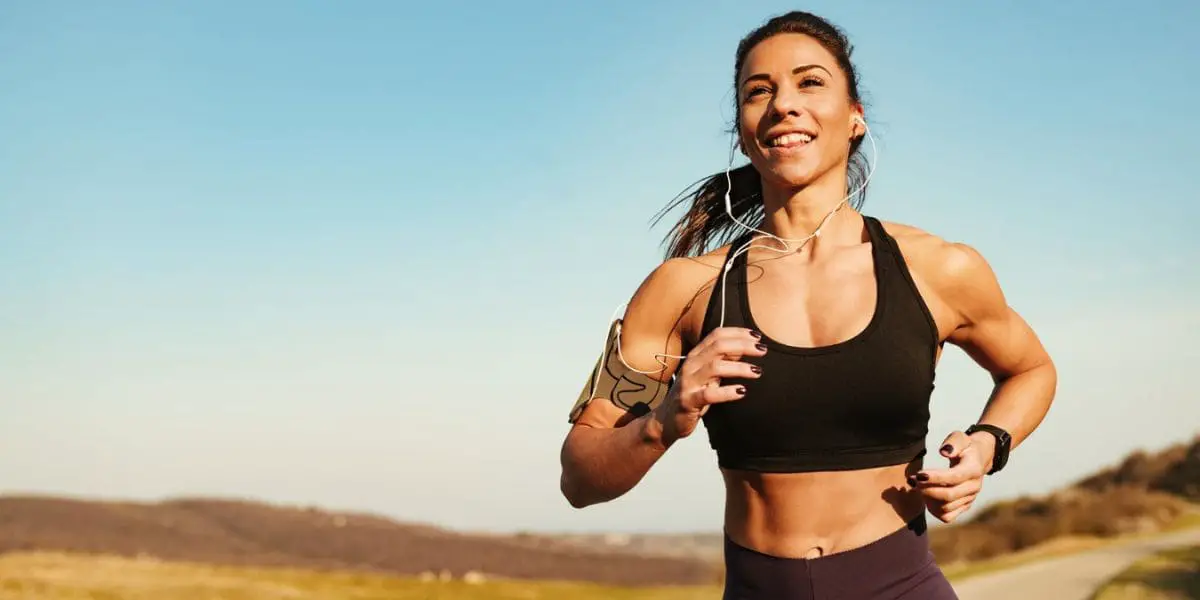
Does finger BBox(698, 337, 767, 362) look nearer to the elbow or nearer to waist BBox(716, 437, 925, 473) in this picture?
waist BBox(716, 437, 925, 473)

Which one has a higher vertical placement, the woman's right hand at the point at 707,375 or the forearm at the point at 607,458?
the woman's right hand at the point at 707,375

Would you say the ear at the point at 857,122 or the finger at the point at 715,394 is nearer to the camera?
the finger at the point at 715,394

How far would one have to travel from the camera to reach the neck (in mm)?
3633

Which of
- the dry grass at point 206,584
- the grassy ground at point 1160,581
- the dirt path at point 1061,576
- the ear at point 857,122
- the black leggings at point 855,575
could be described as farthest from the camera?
the dirt path at point 1061,576

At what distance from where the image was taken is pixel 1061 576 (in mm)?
15203

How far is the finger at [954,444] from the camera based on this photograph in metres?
3.22

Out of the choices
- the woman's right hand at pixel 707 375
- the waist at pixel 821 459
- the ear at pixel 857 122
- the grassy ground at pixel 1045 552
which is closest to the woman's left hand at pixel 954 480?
the waist at pixel 821 459

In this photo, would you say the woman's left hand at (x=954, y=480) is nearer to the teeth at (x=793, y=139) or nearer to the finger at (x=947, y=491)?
the finger at (x=947, y=491)

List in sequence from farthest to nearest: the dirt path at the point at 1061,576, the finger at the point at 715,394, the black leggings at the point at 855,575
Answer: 1. the dirt path at the point at 1061,576
2. the black leggings at the point at 855,575
3. the finger at the point at 715,394

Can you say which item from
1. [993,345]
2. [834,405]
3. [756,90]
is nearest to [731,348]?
[834,405]

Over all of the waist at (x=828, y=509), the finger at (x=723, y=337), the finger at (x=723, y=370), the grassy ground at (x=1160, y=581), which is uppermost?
the finger at (x=723, y=337)

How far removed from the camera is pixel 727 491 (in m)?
3.50

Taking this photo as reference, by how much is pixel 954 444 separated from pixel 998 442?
1.25ft

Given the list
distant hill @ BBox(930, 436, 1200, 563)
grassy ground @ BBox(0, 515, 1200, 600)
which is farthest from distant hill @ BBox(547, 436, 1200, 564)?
grassy ground @ BBox(0, 515, 1200, 600)
